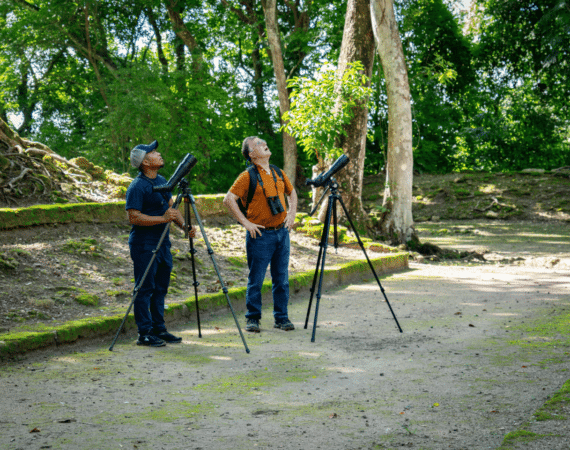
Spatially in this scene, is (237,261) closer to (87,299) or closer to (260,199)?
(87,299)

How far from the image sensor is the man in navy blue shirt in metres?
5.45

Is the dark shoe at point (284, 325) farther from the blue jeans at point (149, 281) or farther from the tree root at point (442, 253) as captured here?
the tree root at point (442, 253)

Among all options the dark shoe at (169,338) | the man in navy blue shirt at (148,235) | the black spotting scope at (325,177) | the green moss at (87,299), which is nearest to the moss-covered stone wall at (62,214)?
the green moss at (87,299)

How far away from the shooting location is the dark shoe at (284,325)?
621cm

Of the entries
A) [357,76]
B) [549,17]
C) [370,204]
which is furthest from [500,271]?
[549,17]

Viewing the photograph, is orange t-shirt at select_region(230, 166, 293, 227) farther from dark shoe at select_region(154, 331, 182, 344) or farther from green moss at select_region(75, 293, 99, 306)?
green moss at select_region(75, 293, 99, 306)

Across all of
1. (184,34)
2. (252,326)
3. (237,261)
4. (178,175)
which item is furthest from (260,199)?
(184,34)

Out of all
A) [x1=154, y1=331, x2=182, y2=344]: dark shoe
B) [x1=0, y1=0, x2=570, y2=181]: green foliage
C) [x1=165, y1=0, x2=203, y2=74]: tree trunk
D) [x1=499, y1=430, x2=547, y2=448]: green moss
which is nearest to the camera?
[x1=499, y1=430, x2=547, y2=448]: green moss

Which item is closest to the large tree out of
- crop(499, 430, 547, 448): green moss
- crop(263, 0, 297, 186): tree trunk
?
crop(263, 0, 297, 186): tree trunk

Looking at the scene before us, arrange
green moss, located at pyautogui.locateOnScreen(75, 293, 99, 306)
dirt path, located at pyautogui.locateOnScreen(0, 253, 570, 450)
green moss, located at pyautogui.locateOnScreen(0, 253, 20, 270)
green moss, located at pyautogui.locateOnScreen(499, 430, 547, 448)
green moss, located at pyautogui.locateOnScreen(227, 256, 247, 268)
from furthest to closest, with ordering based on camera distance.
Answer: green moss, located at pyautogui.locateOnScreen(227, 256, 247, 268) → green moss, located at pyautogui.locateOnScreen(0, 253, 20, 270) → green moss, located at pyautogui.locateOnScreen(75, 293, 99, 306) → dirt path, located at pyautogui.locateOnScreen(0, 253, 570, 450) → green moss, located at pyautogui.locateOnScreen(499, 430, 547, 448)

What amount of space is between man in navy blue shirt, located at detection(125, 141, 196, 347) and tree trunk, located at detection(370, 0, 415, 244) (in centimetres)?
804

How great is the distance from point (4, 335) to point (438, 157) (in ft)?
90.4

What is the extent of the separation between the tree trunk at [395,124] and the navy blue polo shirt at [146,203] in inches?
318

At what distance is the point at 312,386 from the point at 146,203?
249 centimetres
